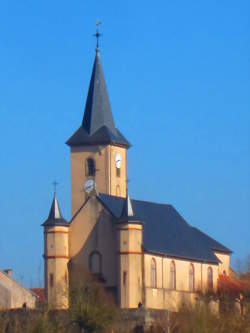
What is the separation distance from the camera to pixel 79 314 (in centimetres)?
6731

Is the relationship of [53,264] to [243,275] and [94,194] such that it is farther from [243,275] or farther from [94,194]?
[243,275]

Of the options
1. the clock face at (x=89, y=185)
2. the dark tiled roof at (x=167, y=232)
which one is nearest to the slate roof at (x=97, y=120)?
the clock face at (x=89, y=185)

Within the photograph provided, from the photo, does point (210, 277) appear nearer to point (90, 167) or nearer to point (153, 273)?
point (153, 273)

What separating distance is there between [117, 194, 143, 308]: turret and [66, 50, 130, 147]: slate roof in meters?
8.90

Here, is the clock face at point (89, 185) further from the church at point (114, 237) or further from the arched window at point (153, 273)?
the arched window at point (153, 273)

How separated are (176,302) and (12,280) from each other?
39.2ft

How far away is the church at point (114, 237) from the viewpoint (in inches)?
3752

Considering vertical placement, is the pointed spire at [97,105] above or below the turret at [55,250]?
above

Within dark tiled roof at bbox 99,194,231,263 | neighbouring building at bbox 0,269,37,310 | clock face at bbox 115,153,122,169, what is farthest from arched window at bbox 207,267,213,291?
neighbouring building at bbox 0,269,37,310

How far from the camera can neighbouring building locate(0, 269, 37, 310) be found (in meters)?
103

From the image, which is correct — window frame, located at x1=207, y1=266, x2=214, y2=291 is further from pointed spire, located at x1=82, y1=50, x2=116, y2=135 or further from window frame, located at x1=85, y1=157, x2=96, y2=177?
pointed spire, located at x1=82, y1=50, x2=116, y2=135

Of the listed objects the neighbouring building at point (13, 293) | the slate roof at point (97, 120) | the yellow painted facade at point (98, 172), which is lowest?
the neighbouring building at point (13, 293)

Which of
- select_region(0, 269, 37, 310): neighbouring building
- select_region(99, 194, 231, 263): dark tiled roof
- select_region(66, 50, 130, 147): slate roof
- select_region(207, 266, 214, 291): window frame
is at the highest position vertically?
select_region(66, 50, 130, 147): slate roof

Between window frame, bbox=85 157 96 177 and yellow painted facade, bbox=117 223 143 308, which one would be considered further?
window frame, bbox=85 157 96 177
